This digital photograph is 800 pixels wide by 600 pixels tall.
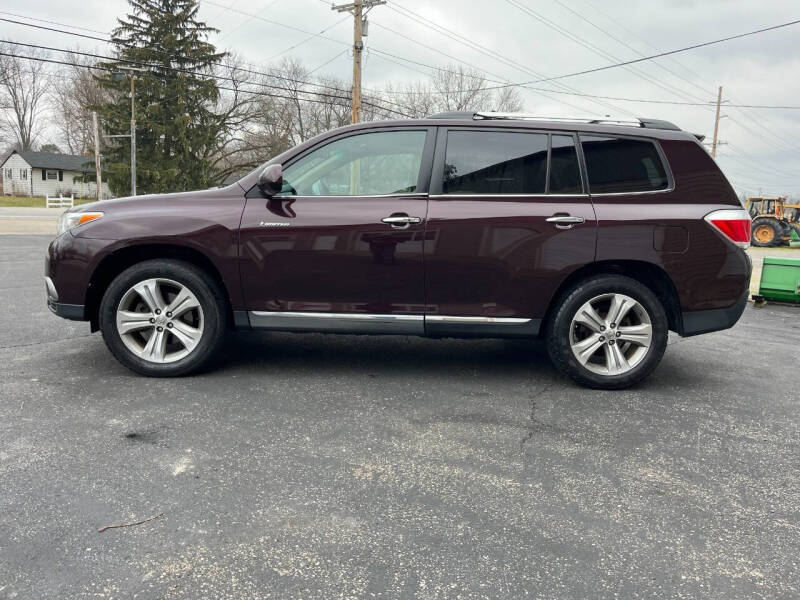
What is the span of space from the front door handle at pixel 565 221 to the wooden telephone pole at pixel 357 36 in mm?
18540

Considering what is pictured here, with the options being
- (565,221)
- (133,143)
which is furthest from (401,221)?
(133,143)

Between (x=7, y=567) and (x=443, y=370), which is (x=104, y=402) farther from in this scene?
(x=443, y=370)

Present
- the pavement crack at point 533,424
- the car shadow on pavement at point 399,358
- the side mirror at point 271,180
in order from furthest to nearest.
Answer: the car shadow on pavement at point 399,358, the side mirror at point 271,180, the pavement crack at point 533,424

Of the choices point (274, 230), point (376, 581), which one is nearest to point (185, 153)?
point (274, 230)

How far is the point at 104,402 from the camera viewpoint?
145 inches

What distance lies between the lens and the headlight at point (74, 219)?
4.19 m

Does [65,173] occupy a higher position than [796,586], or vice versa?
[65,173]

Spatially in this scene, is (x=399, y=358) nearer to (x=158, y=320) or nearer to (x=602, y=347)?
(x=602, y=347)

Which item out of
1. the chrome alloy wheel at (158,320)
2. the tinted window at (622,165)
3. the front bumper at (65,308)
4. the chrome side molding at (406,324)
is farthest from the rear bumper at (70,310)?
the tinted window at (622,165)

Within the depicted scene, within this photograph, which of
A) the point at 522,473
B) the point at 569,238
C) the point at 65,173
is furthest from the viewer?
the point at 65,173

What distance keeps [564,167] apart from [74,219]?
3437 millimetres

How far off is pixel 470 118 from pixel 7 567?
361 cm

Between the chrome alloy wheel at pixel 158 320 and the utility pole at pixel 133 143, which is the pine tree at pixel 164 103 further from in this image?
the chrome alloy wheel at pixel 158 320

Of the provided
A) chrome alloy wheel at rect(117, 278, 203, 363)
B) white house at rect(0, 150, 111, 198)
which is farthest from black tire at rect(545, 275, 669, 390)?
white house at rect(0, 150, 111, 198)
